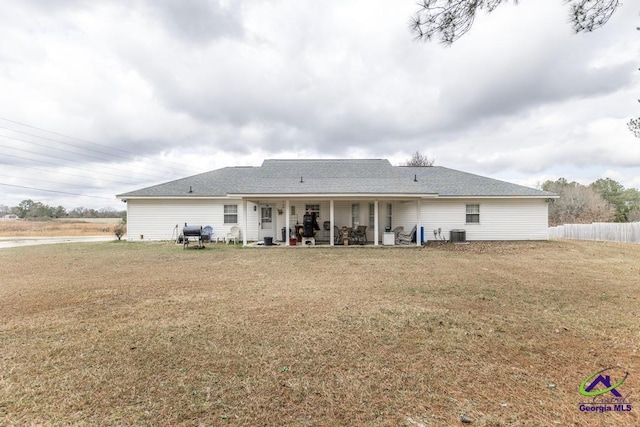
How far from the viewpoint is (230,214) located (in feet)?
55.3

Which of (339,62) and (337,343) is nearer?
(337,343)

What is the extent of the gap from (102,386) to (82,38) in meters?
15.4

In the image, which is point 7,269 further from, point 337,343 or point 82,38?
point 337,343

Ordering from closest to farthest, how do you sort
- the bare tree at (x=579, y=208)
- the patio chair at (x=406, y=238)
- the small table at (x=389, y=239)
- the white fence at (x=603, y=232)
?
the small table at (x=389, y=239) < the patio chair at (x=406, y=238) < the white fence at (x=603, y=232) < the bare tree at (x=579, y=208)

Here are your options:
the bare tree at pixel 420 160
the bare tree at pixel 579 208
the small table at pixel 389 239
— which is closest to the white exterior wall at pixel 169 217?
the small table at pixel 389 239

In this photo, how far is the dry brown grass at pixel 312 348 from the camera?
2326mm

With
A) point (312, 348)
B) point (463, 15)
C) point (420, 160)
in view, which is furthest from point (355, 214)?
point (420, 160)

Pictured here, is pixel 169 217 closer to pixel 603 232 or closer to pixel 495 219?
pixel 495 219

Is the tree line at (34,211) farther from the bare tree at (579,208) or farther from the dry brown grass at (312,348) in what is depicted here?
the bare tree at (579,208)

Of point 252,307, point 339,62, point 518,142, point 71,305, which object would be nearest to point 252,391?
point 252,307

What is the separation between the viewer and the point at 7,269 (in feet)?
28.5

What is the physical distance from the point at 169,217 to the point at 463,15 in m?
16.9

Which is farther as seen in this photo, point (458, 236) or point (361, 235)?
point (458, 236)

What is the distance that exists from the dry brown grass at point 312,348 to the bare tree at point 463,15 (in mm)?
4517
